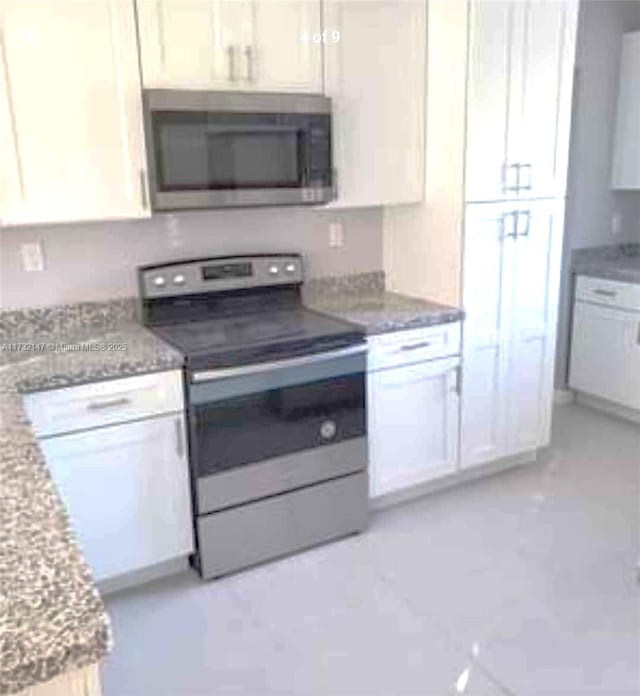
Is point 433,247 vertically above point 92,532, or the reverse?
point 433,247

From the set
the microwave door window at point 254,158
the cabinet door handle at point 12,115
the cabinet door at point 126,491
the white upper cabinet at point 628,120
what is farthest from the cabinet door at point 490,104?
the cabinet door handle at point 12,115

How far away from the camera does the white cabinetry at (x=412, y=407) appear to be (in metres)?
2.96

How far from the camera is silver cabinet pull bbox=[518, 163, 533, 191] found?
3.08 meters

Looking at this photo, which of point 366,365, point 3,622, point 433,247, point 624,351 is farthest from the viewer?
point 624,351

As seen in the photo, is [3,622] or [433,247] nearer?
[3,622]

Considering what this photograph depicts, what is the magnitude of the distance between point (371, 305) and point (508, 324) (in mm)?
662

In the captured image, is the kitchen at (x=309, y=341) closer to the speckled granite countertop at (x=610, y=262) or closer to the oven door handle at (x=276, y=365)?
the oven door handle at (x=276, y=365)

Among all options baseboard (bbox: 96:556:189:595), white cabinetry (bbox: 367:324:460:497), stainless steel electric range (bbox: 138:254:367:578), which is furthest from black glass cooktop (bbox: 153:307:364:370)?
baseboard (bbox: 96:556:189:595)

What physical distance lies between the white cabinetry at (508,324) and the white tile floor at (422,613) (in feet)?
1.20

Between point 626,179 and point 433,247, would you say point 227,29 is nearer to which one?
point 433,247

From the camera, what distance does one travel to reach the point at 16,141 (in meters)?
2.33

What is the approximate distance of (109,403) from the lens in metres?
2.37

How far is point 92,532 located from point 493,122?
230 centimetres

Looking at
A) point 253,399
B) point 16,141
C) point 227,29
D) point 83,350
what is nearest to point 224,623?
point 253,399
